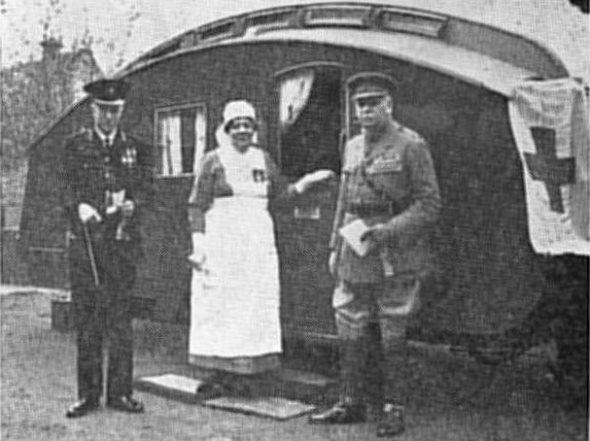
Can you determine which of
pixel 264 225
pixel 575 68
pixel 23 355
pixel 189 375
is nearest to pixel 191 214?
pixel 264 225

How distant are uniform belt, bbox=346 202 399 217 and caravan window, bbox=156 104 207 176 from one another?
0.59 m

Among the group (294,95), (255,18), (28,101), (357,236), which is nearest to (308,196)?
(357,236)

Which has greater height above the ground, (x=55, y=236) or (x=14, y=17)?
(x=14, y=17)

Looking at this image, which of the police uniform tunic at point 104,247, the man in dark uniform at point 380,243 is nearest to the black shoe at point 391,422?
the man in dark uniform at point 380,243

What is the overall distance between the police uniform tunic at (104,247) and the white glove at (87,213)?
0.03 feet

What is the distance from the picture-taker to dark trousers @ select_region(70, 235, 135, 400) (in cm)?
290

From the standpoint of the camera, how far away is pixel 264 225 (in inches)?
115

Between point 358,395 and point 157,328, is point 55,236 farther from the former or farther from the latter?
point 358,395

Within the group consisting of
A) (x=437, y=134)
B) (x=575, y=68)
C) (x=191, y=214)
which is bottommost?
(x=191, y=214)

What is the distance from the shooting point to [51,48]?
112 inches

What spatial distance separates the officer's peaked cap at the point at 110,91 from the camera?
2.90 m

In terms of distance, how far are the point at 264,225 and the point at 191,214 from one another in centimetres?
27

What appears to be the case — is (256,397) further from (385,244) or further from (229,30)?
(229,30)

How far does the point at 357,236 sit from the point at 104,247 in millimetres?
820
